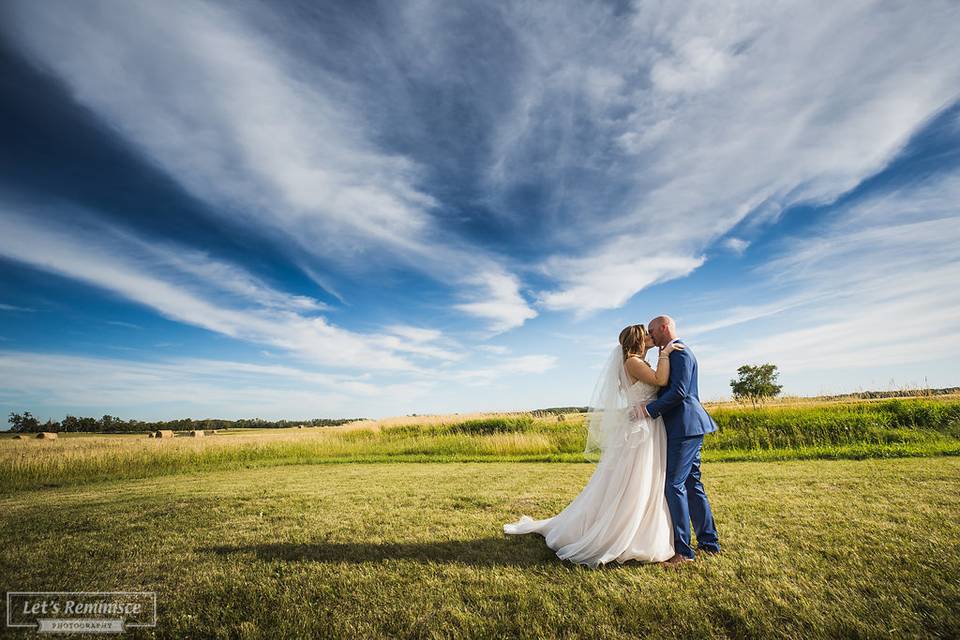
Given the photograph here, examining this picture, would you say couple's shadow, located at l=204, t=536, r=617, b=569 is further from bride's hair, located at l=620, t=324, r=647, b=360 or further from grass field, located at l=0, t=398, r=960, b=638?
bride's hair, located at l=620, t=324, r=647, b=360

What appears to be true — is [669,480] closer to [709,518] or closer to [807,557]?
[709,518]

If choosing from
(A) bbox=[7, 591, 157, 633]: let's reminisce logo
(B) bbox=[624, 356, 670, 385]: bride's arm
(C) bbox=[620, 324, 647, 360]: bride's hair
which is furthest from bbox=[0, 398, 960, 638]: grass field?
(C) bbox=[620, 324, 647, 360]: bride's hair

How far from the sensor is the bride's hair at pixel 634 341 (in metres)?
Result: 5.55

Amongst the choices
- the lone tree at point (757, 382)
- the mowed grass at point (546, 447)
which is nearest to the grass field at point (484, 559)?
the mowed grass at point (546, 447)

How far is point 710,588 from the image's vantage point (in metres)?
4.07

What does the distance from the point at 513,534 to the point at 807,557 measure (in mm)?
3611

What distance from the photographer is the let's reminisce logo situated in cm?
393

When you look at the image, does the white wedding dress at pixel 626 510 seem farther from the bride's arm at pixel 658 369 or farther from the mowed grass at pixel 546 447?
the mowed grass at pixel 546 447

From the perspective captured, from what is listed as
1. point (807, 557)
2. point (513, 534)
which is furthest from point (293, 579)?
point (807, 557)

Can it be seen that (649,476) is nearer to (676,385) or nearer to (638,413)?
(638,413)

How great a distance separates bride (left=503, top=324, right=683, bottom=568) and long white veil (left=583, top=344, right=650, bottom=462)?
13 mm

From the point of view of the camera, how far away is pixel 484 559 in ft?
16.8

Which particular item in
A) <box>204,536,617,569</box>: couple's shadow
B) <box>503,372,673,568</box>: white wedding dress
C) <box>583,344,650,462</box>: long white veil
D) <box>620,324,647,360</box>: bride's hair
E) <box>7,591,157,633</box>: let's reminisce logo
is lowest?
<box>204,536,617,569</box>: couple's shadow

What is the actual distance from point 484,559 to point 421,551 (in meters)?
0.94
